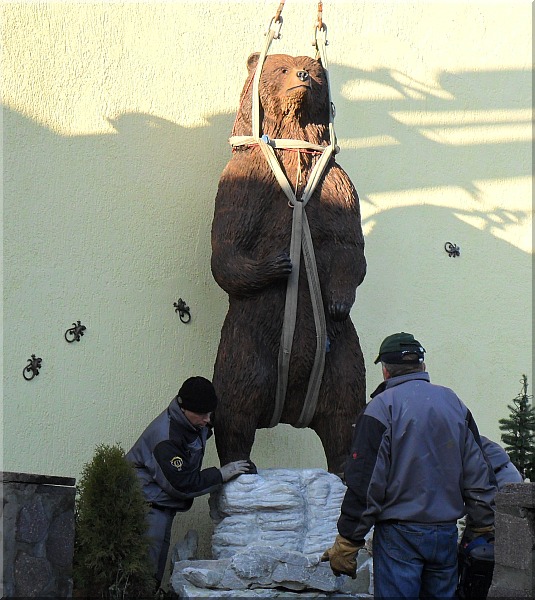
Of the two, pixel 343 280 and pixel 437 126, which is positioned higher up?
pixel 437 126

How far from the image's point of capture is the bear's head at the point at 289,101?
4.71 m

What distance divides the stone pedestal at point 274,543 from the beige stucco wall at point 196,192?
65 cm

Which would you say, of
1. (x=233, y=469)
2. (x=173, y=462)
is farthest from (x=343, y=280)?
(x=173, y=462)

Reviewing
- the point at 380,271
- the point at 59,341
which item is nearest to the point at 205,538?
the point at 59,341

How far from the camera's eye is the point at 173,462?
427 centimetres

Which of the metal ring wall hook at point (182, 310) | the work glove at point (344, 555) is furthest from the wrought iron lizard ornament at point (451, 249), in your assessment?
the work glove at point (344, 555)

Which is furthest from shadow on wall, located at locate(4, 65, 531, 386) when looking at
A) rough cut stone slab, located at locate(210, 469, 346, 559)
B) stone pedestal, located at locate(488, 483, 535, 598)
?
stone pedestal, located at locate(488, 483, 535, 598)

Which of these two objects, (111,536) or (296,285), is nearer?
(111,536)

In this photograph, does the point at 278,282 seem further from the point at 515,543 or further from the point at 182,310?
the point at 515,543

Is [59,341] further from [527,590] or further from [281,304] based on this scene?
[527,590]

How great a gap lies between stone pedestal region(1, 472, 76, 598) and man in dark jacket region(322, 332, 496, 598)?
947 millimetres

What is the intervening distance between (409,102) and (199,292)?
1707 mm

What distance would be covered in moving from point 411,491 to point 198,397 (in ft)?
3.66

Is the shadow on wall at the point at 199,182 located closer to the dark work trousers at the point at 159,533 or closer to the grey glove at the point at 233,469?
the grey glove at the point at 233,469
